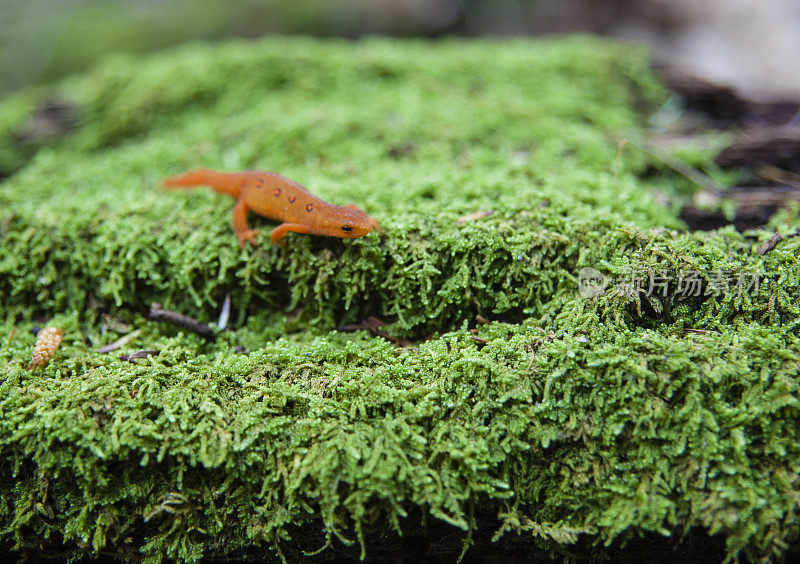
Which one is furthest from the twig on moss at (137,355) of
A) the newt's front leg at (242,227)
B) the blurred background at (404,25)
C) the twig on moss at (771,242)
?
the blurred background at (404,25)

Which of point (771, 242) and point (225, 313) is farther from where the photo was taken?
point (225, 313)

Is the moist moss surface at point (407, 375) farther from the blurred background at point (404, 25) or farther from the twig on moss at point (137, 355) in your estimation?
the blurred background at point (404, 25)

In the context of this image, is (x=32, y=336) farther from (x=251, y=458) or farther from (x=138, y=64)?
(x=138, y=64)

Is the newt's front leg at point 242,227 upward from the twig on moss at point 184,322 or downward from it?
upward

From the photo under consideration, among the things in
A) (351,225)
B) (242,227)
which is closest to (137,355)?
(242,227)

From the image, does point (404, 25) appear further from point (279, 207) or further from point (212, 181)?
point (279, 207)

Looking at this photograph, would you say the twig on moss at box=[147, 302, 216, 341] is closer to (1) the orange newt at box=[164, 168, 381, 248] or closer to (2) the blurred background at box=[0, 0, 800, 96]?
(1) the orange newt at box=[164, 168, 381, 248]
